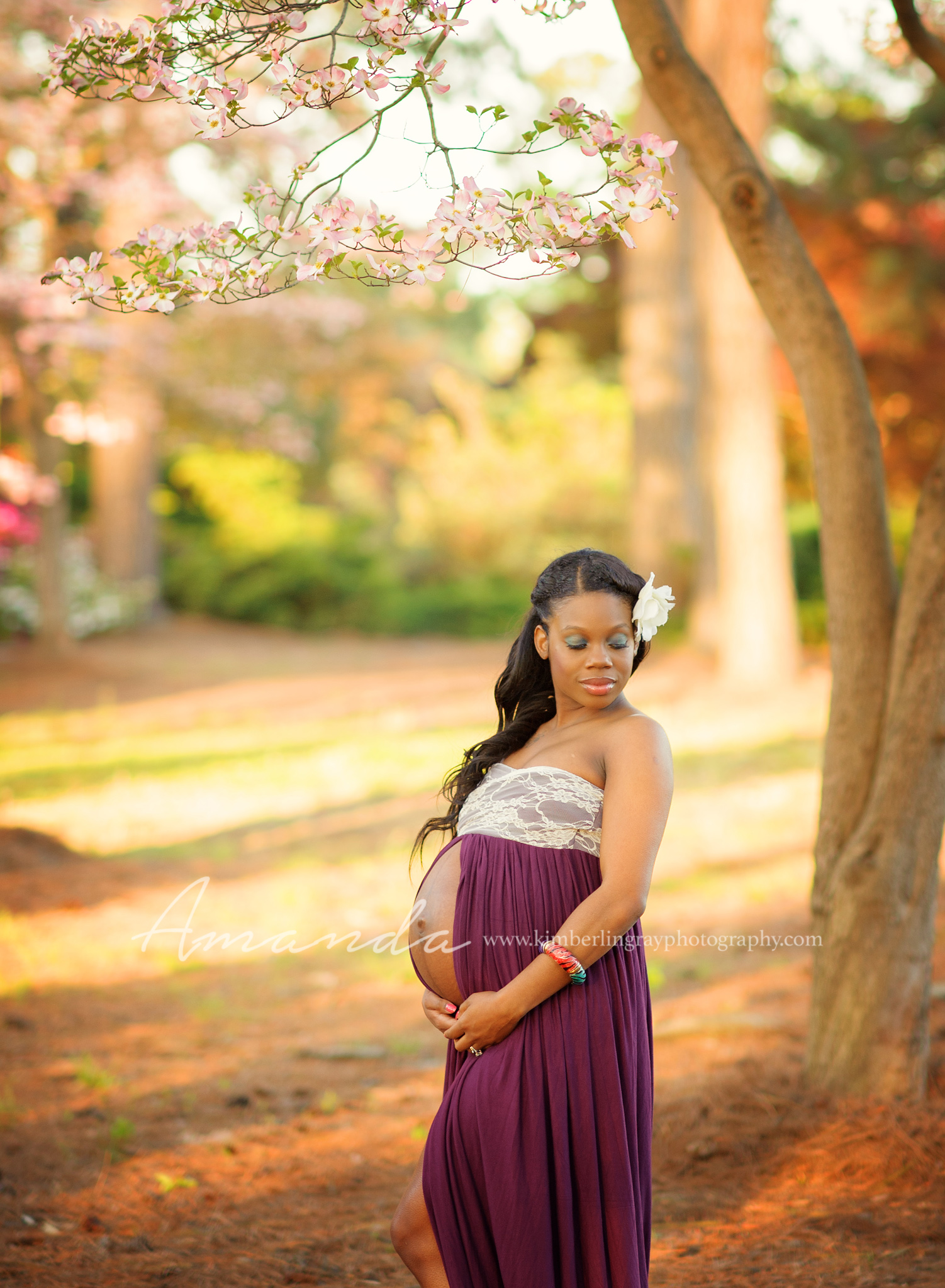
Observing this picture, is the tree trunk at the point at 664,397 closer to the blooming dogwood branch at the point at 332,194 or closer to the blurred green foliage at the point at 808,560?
the blurred green foliage at the point at 808,560

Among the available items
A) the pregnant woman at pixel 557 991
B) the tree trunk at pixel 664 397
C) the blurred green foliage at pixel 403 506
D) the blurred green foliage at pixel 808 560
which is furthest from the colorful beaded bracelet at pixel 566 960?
the blurred green foliage at pixel 403 506

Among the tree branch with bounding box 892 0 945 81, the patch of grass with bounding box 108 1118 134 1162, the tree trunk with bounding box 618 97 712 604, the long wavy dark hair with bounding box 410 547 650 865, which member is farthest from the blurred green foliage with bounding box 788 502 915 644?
the long wavy dark hair with bounding box 410 547 650 865

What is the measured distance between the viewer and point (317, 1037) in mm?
4855

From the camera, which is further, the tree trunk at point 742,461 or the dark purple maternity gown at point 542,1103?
the tree trunk at point 742,461

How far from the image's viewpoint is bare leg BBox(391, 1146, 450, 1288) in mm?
2164

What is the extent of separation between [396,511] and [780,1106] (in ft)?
102

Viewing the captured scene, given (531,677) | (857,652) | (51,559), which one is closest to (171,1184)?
(531,677)

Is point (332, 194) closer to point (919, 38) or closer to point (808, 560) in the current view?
point (919, 38)

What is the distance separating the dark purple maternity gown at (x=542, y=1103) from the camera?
2090 millimetres

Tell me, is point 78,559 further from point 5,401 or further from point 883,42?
point 883,42

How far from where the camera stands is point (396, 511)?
34094 millimetres

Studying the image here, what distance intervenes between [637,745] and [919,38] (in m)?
2.67

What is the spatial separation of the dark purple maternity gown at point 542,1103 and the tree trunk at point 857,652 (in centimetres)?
143

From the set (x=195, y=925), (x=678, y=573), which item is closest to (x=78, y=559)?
(x=678, y=573)
